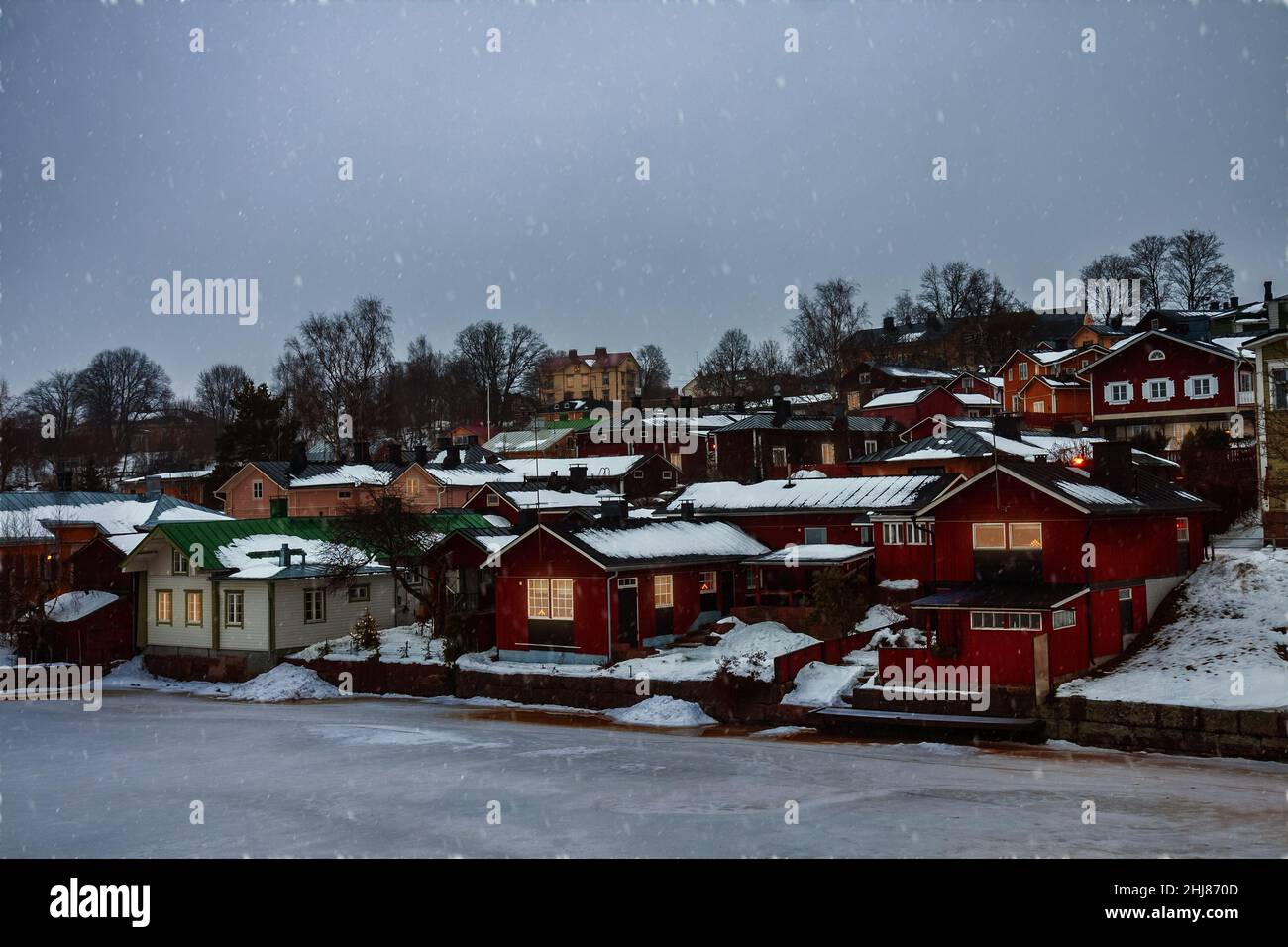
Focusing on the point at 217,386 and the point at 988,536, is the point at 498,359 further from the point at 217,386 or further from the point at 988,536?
the point at 988,536

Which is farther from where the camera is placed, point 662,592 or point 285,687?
point 285,687

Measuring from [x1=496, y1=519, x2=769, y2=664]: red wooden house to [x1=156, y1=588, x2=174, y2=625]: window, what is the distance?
1342cm

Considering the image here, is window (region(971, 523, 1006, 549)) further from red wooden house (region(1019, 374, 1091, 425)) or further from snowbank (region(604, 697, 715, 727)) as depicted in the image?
red wooden house (region(1019, 374, 1091, 425))

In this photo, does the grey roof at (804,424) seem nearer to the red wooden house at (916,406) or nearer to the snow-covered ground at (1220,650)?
the red wooden house at (916,406)

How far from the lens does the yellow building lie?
413ft

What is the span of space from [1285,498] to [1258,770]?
50.7 feet

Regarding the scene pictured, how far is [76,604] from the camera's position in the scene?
39156 millimetres

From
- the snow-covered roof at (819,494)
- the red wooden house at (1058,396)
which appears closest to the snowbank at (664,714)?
the snow-covered roof at (819,494)

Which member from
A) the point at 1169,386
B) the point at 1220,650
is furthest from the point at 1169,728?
the point at 1169,386

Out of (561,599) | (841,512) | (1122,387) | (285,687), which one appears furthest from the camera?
(1122,387)

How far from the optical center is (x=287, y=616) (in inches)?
1371

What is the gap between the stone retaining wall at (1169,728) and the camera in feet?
65.7

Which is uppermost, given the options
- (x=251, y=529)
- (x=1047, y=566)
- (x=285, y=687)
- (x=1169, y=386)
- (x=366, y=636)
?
(x=1169, y=386)

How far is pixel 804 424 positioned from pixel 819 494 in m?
24.7
